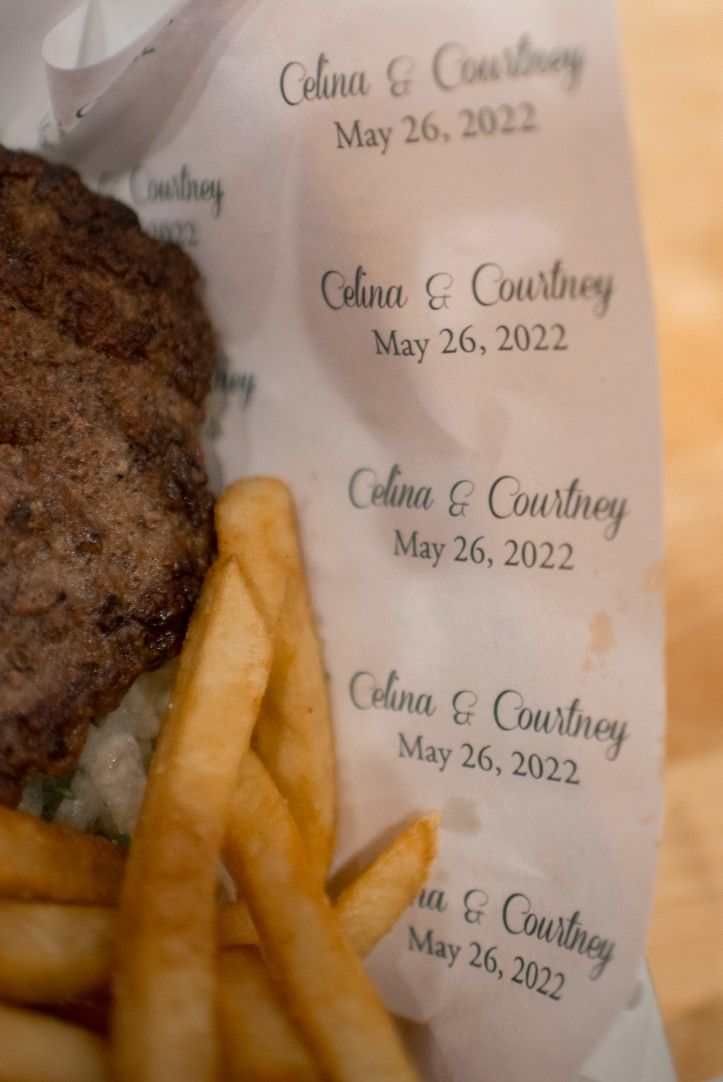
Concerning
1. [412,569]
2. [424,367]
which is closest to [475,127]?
[424,367]

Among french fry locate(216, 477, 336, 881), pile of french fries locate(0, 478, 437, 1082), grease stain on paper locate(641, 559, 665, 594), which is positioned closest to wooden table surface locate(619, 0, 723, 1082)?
grease stain on paper locate(641, 559, 665, 594)

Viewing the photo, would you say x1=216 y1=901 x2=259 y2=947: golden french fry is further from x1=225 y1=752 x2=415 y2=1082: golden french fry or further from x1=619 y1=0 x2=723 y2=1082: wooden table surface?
x1=619 y1=0 x2=723 y2=1082: wooden table surface

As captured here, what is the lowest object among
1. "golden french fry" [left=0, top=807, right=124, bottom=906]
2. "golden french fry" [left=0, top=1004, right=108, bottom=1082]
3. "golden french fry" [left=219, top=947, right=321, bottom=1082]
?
"golden french fry" [left=0, top=1004, right=108, bottom=1082]

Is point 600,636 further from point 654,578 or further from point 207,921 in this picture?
point 207,921

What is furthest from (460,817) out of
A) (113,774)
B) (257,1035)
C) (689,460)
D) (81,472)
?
(81,472)

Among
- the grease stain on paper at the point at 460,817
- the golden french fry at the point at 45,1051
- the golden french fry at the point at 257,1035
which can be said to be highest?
the grease stain on paper at the point at 460,817

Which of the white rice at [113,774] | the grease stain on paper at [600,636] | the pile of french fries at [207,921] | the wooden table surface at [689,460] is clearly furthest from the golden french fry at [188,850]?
the wooden table surface at [689,460]

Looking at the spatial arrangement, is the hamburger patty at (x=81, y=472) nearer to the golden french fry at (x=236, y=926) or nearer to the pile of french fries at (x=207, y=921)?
the pile of french fries at (x=207, y=921)
